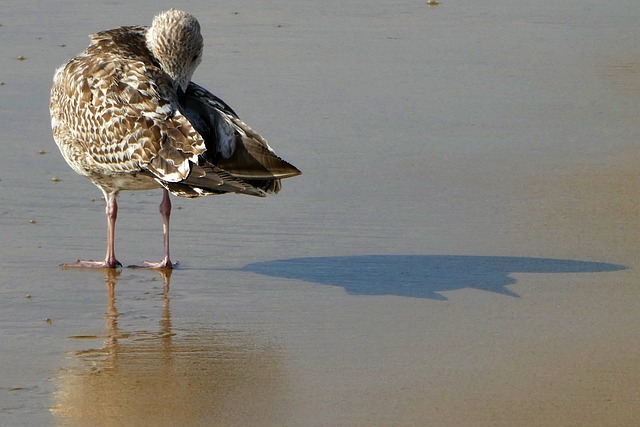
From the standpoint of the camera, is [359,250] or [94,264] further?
[359,250]

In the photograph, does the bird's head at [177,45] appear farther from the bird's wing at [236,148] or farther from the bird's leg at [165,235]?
the bird's leg at [165,235]

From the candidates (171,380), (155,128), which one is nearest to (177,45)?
(155,128)

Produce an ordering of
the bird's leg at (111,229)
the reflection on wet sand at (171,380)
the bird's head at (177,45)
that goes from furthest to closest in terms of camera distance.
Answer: the bird's head at (177,45) → the bird's leg at (111,229) → the reflection on wet sand at (171,380)

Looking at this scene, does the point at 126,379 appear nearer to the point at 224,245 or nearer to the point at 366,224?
the point at 224,245

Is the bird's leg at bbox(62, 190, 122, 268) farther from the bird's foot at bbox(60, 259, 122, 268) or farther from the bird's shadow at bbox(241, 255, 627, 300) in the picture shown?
the bird's shadow at bbox(241, 255, 627, 300)

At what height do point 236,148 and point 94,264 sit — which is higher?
point 236,148

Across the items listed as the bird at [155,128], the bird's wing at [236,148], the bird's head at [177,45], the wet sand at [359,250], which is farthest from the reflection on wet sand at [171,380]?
Result: the bird's head at [177,45]

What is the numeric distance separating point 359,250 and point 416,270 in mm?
454

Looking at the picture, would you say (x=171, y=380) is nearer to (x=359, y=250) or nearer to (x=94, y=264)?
(x=94, y=264)

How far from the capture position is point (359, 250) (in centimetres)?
800

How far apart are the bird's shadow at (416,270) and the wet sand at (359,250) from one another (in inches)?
0.7

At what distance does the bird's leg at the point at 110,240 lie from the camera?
771 centimetres

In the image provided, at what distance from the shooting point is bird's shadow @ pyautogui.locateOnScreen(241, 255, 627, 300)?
744 centimetres

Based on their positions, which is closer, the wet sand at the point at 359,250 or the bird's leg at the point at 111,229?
the wet sand at the point at 359,250
